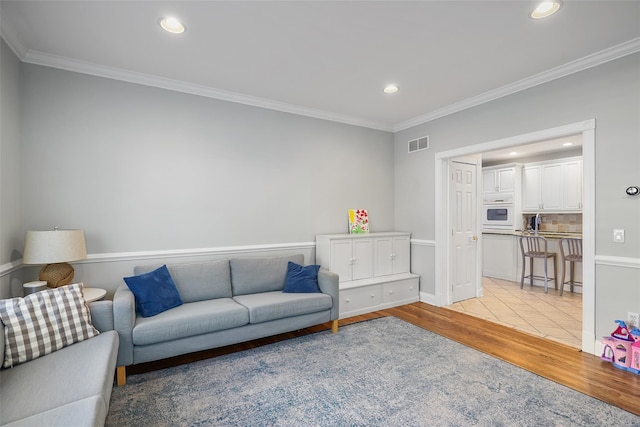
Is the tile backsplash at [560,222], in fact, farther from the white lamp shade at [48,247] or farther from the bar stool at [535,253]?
the white lamp shade at [48,247]

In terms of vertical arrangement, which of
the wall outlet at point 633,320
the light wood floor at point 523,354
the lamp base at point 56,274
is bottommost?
the light wood floor at point 523,354

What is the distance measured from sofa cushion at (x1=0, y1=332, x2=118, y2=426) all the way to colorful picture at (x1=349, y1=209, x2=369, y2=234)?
3258 mm

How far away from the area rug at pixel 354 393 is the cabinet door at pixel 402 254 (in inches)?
63.7

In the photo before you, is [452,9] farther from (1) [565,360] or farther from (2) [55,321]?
(2) [55,321]

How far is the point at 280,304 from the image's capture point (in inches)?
122

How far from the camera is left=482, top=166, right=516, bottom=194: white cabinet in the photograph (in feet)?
21.1

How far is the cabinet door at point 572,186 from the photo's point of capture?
5594 millimetres

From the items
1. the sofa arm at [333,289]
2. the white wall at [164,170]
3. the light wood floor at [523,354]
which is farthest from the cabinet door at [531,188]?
the sofa arm at [333,289]

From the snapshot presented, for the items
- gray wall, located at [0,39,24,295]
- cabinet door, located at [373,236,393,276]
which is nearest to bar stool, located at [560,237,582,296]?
cabinet door, located at [373,236,393,276]

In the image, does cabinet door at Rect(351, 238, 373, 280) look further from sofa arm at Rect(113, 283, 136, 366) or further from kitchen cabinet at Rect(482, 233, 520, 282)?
kitchen cabinet at Rect(482, 233, 520, 282)

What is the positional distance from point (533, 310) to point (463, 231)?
1373 millimetres

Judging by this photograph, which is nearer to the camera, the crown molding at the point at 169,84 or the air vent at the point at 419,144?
the crown molding at the point at 169,84

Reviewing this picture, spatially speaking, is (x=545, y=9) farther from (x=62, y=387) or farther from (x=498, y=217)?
(x=498, y=217)

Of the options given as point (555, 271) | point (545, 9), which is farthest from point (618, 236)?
point (555, 271)
